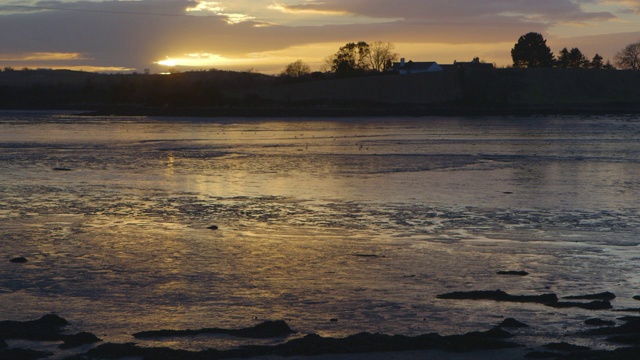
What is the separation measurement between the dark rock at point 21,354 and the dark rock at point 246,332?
3.33 feet

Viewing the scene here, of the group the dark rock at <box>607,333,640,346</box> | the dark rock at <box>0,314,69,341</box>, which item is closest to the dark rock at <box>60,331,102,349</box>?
the dark rock at <box>0,314,69,341</box>

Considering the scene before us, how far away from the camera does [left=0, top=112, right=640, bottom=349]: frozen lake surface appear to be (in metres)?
10.1

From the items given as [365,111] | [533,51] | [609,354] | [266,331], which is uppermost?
[533,51]

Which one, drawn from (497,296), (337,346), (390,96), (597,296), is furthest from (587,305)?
(390,96)

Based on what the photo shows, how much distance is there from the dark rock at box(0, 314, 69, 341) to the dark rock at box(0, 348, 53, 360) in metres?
0.51

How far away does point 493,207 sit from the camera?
18.6 m

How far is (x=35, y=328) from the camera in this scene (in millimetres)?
9234

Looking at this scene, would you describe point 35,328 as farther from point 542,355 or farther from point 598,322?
point 598,322

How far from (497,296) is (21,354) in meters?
5.49

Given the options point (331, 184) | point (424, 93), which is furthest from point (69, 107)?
point (331, 184)

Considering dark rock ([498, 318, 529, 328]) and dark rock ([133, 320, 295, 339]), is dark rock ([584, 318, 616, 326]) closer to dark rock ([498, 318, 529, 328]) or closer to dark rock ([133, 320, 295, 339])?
dark rock ([498, 318, 529, 328])

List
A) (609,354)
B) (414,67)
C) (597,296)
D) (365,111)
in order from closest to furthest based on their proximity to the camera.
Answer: (609,354) → (597,296) → (365,111) → (414,67)

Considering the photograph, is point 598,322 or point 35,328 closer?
point 35,328

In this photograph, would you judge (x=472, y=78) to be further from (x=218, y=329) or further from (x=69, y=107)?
(x=218, y=329)
